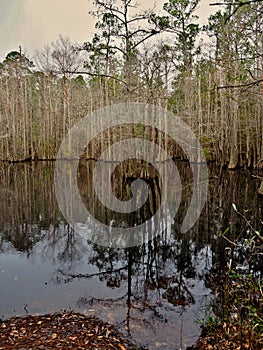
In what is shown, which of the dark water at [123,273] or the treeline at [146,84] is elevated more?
Result: the treeline at [146,84]

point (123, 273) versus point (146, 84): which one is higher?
point (146, 84)

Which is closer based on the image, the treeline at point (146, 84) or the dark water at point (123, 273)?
the dark water at point (123, 273)

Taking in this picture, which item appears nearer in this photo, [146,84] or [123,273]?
[123,273]

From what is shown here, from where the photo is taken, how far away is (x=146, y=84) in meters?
14.7

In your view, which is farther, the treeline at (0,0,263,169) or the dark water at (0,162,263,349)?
the treeline at (0,0,263,169)

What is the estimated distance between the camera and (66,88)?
89.5 feet

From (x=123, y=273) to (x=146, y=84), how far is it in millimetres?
11496

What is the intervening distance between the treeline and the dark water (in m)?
4.43

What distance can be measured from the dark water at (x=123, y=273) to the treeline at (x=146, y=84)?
14.5ft

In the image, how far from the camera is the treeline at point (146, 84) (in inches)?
532

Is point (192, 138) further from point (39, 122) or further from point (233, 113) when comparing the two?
point (39, 122)

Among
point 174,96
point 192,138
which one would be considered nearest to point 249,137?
point 192,138

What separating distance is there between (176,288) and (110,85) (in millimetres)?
22155

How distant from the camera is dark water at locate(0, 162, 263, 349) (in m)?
3.60
